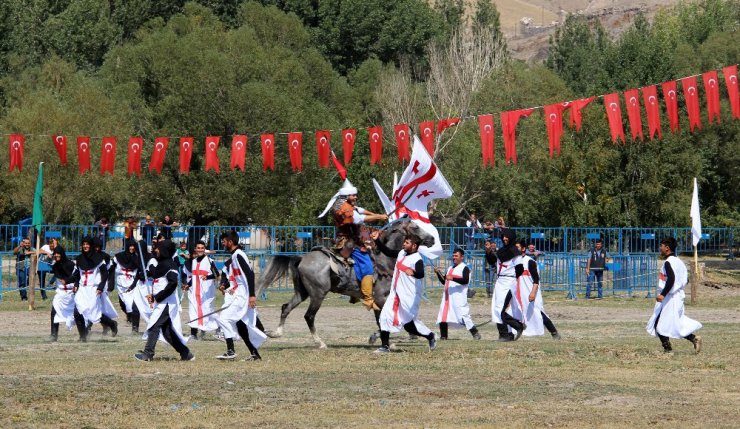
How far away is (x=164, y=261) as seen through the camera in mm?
19844

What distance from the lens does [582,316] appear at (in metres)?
32.3

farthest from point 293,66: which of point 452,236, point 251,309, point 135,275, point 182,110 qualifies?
point 251,309

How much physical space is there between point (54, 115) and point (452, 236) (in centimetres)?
1595

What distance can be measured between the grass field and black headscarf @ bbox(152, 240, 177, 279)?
1.26 m

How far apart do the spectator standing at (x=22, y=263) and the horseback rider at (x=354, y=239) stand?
14580 millimetres

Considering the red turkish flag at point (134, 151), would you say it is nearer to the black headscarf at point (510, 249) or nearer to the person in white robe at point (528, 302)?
the black headscarf at point (510, 249)

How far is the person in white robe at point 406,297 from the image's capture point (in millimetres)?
20750

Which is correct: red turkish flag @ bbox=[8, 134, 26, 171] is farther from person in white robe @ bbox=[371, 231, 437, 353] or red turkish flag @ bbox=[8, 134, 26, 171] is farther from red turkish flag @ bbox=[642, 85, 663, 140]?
person in white robe @ bbox=[371, 231, 437, 353]

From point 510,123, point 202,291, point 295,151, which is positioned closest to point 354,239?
point 202,291

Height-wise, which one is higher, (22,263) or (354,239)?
(354,239)

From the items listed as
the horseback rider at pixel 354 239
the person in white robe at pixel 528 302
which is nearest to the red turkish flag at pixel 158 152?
the horseback rider at pixel 354 239

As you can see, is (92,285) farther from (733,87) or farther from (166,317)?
(733,87)

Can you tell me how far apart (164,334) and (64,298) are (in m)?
4.99

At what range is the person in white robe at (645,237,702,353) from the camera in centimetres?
2058
